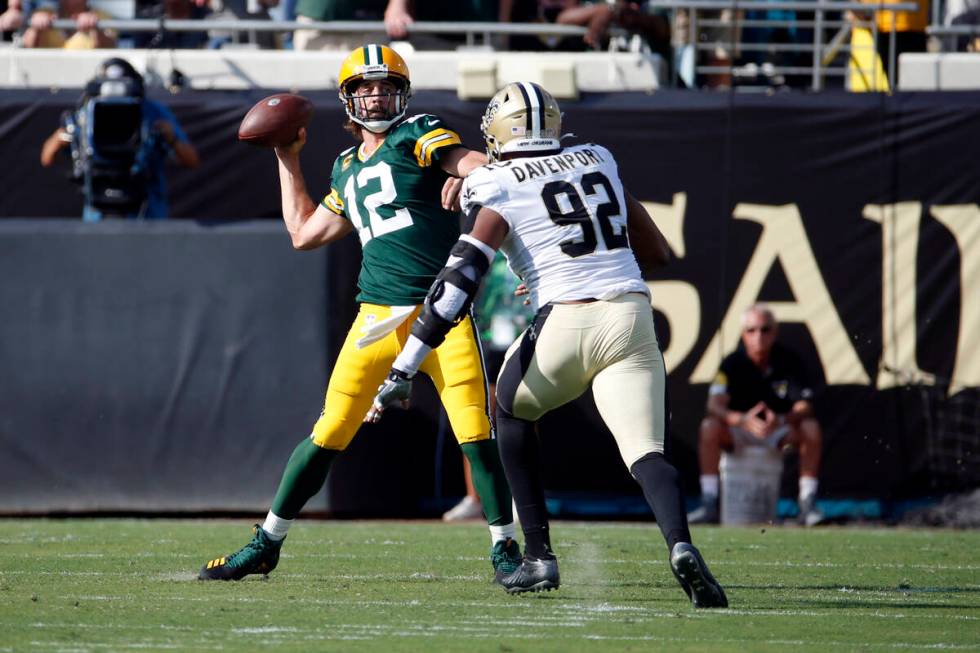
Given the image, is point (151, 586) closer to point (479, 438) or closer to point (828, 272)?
point (479, 438)

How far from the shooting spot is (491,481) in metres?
5.78

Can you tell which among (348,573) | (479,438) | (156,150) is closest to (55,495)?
(156,150)

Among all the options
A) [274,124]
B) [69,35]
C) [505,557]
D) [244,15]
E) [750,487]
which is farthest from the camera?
[244,15]

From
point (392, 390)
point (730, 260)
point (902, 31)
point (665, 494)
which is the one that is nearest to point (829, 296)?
point (730, 260)

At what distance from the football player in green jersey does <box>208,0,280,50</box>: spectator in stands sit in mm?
5693

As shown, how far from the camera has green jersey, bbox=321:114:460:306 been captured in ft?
19.4

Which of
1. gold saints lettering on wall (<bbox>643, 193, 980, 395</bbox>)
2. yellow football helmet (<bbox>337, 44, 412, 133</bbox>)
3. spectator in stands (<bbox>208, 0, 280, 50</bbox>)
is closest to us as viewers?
yellow football helmet (<bbox>337, 44, 412, 133</bbox>)

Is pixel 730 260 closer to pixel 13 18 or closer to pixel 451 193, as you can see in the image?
pixel 451 193

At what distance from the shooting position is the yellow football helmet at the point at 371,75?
19.8ft

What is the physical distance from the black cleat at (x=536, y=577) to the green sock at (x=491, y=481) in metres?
0.27

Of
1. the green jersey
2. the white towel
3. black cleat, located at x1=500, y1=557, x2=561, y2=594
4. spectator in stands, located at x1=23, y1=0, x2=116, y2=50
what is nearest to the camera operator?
spectator in stands, located at x1=23, y1=0, x2=116, y2=50

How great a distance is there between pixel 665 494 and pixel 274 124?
2.21 m

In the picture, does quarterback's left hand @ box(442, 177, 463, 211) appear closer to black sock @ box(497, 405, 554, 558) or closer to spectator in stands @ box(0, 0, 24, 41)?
black sock @ box(497, 405, 554, 558)

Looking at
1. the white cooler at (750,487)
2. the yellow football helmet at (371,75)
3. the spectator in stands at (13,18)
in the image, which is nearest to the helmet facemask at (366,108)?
the yellow football helmet at (371,75)
